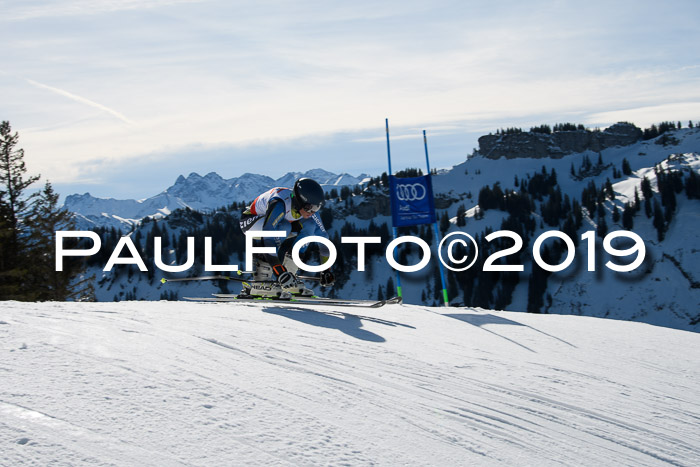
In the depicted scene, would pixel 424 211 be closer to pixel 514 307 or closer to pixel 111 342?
pixel 111 342

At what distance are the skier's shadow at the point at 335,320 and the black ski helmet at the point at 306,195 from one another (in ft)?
5.97

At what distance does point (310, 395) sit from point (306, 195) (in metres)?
6.07

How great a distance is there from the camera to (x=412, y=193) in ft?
61.2

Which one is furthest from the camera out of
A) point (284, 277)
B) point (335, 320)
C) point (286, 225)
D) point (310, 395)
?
point (286, 225)

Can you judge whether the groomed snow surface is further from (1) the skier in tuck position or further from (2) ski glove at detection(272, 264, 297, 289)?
(1) the skier in tuck position

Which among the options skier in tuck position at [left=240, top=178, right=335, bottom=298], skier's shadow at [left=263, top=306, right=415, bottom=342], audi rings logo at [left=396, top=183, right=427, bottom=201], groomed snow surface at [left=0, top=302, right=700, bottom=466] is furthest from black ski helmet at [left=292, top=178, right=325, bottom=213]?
audi rings logo at [left=396, top=183, right=427, bottom=201]


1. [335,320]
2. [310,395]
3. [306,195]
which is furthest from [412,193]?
[310,395]

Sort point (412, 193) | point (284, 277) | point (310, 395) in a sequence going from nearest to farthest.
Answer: point (310, 395), point (284, 277), point (412, 193)

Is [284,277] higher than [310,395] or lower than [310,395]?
higher

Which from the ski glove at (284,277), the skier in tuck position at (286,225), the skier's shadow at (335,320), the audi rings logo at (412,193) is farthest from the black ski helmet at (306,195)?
the audi rings logo at (412,193)

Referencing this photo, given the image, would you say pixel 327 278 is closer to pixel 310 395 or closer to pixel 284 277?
pixel 284 277

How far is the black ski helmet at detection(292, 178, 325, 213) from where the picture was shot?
10984 millimetres

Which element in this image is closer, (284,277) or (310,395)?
(310,395)

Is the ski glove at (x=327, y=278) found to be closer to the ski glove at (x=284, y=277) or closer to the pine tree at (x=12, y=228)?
the ski glove at (x=284, y=277)
